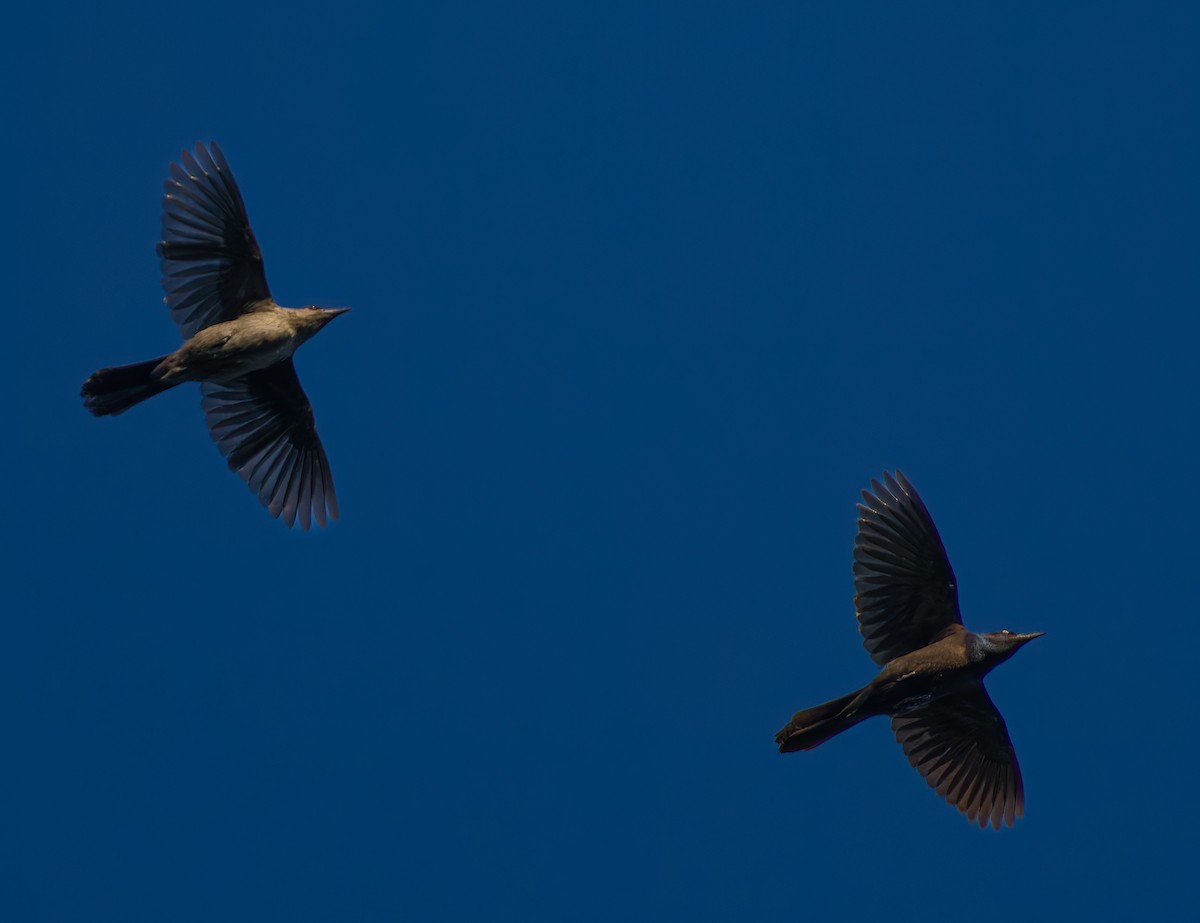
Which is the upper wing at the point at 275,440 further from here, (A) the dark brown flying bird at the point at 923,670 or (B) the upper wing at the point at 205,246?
(A) the dark brown flying bird at the point at 923,670

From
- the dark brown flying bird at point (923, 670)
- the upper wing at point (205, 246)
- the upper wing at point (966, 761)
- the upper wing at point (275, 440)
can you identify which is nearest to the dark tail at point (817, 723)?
the dark brown flying bird at point (923, 670)

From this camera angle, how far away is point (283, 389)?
452 inches

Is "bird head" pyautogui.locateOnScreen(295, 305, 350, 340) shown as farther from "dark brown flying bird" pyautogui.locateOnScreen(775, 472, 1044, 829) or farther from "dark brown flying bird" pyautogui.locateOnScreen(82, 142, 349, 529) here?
"dark brown flying bird" pyautogui.locateOnScreen(775, 472, 1044, 829)

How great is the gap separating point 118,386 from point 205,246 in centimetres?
111

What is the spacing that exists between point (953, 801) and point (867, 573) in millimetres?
1685

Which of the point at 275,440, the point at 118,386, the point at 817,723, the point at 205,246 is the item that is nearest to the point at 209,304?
the point at 205,246

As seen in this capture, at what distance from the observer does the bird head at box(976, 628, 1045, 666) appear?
989 cm

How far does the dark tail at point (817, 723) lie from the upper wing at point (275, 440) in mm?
4002

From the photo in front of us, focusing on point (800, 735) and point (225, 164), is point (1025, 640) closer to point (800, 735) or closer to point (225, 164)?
point (800, 735)

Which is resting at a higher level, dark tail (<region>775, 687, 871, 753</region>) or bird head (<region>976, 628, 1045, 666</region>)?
bird head (<region>976, 628, 1045, 666</region>)

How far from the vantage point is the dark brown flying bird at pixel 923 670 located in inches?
385

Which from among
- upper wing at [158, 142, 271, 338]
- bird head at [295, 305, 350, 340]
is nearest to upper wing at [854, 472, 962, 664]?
bird head at [295, 305, 350, 340]

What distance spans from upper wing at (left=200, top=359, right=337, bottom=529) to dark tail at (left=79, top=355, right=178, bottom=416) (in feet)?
2.77

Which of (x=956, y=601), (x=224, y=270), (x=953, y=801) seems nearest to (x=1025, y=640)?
(x=956, y=601)
